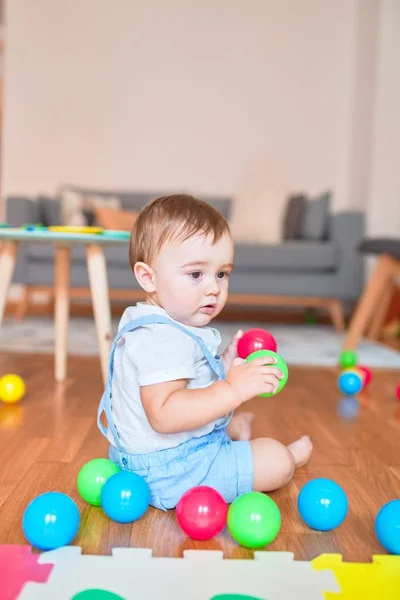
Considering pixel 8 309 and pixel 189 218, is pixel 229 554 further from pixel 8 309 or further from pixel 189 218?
pixel 8 309

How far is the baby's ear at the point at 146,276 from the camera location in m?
0.98

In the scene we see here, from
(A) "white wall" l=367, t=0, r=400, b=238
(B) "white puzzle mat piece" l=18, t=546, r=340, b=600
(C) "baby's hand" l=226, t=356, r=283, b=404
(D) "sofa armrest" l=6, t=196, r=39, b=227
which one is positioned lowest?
(B) "white puzzle mat piece" l=18, t=546, r=340, b=600

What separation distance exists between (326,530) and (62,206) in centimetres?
312

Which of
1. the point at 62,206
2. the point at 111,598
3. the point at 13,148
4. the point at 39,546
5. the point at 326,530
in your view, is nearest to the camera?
the point at 111,598

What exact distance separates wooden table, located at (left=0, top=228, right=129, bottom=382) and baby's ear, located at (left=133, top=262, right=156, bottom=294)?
26.2 inches

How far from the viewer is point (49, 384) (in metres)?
1.86

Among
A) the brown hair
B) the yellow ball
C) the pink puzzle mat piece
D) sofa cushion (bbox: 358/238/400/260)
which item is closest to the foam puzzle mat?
the pink puzzle mat piece

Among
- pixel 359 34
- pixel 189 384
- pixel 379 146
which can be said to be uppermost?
pixel 359 34

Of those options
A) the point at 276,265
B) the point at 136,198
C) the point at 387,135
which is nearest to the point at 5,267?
the point at 276,265

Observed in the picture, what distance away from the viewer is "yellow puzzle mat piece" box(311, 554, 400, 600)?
71 cm

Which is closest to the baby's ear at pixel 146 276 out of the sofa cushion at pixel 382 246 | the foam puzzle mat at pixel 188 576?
the foam puzzle mat at pixel 188 576

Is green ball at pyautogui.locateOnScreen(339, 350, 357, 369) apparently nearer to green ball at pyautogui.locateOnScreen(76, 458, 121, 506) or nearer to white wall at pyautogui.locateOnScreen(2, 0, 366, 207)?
green ball at pyautogui.locateOnScreen(76, 458, 121, 506)

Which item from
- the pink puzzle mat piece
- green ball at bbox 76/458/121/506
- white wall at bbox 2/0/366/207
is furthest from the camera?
white wall at bbox 2/0/366/207

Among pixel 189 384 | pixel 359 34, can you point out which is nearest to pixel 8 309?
pixel 359 34
